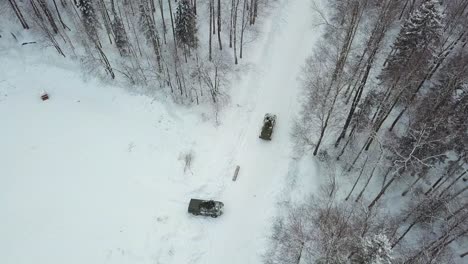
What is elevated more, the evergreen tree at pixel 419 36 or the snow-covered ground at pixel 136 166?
the evergreen tree at pixel 419 36

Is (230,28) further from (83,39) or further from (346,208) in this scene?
(346,208)

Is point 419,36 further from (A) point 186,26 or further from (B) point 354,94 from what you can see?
(A) point 186,26

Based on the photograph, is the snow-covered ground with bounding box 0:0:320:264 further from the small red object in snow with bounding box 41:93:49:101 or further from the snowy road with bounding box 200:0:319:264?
the small red object in snow with bounding box 41:93:49:101

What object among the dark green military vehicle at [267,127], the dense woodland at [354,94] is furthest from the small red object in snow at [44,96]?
the dark green military vehicle at [267,127]

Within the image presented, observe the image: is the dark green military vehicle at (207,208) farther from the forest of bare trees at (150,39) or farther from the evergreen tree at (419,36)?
the evergreen tree at (419,36)

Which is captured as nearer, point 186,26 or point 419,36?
point 419,36

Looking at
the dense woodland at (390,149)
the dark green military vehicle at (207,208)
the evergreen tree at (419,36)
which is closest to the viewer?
the dense woodland at (390,149)

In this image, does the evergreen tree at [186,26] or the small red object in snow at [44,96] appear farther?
the small red object in snow at [44,96]

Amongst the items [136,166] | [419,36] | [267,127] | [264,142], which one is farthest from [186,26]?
[419,36]
